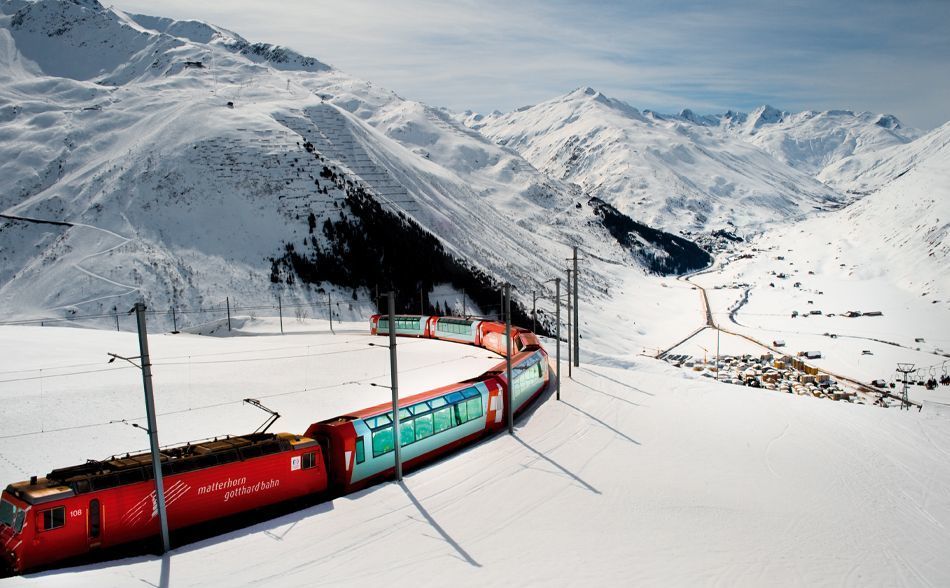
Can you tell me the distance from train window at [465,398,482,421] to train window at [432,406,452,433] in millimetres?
1295

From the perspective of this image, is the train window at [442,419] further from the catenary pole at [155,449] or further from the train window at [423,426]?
the catenary pole at [155,449]

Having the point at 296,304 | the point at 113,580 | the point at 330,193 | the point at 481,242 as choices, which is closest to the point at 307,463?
the point at 113,580

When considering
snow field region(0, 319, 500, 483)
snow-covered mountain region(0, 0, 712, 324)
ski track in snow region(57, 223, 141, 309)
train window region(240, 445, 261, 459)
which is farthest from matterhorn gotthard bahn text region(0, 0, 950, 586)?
snow-covered mountain region(0, 0, 712, 324)

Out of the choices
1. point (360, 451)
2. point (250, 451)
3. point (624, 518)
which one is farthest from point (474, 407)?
point (250, 451)

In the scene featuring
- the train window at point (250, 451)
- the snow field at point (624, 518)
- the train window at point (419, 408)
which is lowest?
the snow field at point (624, 518)

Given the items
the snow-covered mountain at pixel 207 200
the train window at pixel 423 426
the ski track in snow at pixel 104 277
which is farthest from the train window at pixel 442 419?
the ski track in snow at pixel 104 277

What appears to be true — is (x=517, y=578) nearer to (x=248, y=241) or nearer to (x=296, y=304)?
(x=296, y=304)

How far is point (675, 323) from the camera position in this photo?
10812 cm

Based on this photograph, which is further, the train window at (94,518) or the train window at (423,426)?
the train window at (423,426)

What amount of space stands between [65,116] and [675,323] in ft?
383

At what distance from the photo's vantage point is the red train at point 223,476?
14.9m

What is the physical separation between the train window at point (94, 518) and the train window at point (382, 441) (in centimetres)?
878

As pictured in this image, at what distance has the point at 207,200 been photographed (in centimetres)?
7812

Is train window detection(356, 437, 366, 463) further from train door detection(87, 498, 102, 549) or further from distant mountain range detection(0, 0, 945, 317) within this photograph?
distant mountain range detection(0, 0, 945, 317)
